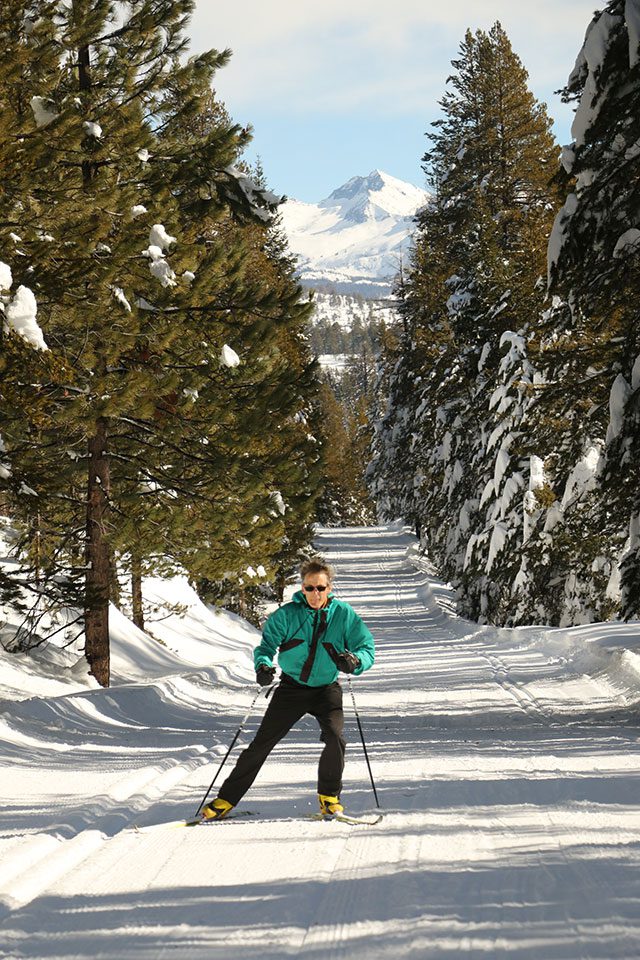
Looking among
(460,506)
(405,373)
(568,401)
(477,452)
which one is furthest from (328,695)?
(405,373)

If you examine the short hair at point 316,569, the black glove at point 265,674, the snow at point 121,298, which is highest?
the snow at point 121,298

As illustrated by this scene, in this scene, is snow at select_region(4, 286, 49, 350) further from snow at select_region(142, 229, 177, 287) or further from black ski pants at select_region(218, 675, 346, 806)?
black ski pants at select_region(218, 675, 346, 806)

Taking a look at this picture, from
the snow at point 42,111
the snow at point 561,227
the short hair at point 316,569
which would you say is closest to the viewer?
the short hair at point 316,569

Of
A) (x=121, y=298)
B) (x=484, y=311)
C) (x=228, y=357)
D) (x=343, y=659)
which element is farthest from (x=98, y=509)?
(x=484, y=311)

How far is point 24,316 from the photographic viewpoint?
973 centimetres

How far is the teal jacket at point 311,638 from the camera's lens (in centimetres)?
709

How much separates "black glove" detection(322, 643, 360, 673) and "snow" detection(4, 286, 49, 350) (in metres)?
4.68

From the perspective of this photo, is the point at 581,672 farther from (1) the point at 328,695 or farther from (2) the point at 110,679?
(1) the point at 328,695

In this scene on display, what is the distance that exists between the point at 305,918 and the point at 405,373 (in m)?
43.1

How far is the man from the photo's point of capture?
7.03 m

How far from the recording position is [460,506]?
31.8 m

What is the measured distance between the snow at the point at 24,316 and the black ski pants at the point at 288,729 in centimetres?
456

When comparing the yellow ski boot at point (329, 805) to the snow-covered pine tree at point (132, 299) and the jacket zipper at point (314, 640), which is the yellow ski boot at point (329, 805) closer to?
the jacket zipper at point (314, 640)

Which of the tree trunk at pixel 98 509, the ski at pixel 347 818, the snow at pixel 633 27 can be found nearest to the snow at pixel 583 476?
the tree trunk at pixel 98 509
